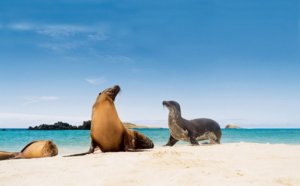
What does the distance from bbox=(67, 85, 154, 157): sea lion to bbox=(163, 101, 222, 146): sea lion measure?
2.60 meters

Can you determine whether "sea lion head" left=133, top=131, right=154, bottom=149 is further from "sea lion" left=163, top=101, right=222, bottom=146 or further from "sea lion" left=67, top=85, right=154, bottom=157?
"sea lion" left=163, top=101, right=222, bottom=146

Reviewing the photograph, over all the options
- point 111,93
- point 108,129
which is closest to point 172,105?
point 111,93

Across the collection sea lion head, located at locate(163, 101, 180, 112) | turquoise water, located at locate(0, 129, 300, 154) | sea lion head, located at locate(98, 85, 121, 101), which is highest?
sea lion head, located at locate(98, 85, 121, 101)

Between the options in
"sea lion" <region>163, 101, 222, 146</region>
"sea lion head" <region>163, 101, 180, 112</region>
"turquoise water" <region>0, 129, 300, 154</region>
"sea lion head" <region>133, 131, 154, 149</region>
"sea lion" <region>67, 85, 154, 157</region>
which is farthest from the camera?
"turquoise water" <region>0, 129, 300, 154</region>

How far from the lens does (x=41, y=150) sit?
23.5 feet

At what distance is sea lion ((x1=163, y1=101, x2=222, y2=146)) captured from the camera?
33.4 feet

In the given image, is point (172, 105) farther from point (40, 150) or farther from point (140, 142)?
point (40, 150)

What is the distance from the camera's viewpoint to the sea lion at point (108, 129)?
7109mm

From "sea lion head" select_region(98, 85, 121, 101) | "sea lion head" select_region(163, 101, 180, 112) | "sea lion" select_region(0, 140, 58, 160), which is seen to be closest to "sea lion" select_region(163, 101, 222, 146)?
"sea lion head" select_region(163, 101, 180, 112)

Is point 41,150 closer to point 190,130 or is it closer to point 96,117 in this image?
point 96,117

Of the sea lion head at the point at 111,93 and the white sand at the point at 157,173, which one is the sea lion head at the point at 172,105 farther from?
the white sand at the point at 157,173

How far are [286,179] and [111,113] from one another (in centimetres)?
433

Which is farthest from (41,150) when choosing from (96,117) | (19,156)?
(96,117)

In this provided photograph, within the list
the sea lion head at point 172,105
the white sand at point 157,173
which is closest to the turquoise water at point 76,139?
the sea lion head at point 172,105
